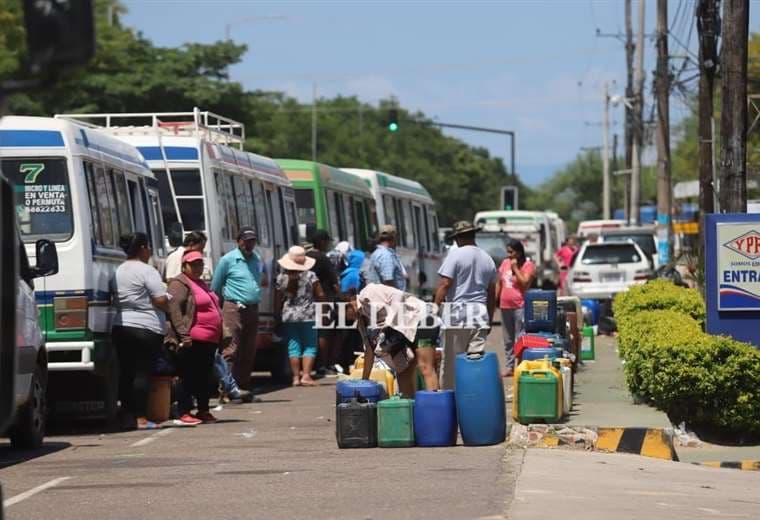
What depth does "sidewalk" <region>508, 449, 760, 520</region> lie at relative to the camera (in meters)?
10.6

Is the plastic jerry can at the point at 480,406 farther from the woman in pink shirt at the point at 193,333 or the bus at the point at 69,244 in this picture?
the bus at the point at 69,244

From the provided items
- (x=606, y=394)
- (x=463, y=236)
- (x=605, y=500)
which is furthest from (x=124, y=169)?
(x=605, y=500)

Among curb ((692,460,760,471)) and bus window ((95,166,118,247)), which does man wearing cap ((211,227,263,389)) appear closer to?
bus window ((95,166,118,247))

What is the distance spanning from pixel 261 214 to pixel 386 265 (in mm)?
6016

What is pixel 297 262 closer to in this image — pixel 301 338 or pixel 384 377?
pixel 301 338

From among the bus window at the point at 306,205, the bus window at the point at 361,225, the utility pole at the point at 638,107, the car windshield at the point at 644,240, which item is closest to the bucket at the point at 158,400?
the bus window at the point at 306,205

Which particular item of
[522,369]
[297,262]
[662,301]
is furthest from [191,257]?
[662,301]

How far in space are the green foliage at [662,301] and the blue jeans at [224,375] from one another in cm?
583

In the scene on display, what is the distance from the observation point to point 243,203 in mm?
23672

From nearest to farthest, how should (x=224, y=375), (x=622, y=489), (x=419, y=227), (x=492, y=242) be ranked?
(x=622, y=489) < (x=224, y=375) < (x=419, y=227) < (x=492, y=242)

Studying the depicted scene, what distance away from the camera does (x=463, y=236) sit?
17.7 meters

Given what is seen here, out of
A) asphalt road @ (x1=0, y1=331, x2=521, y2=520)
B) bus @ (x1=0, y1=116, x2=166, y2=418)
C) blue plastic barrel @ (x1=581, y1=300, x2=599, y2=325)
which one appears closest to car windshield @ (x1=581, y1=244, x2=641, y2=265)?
blue plastic barrel @ (x1=581, y1=300, x2=599, y2=325)

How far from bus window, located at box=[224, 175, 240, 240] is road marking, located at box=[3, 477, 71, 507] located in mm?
10159

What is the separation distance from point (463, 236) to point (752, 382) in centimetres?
377
